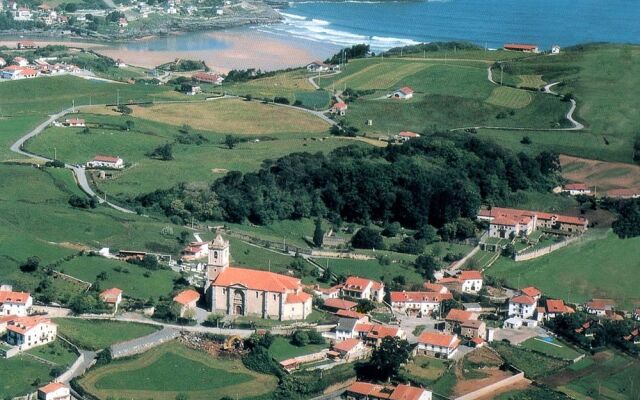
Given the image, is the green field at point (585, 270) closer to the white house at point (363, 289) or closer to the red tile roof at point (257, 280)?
the white house at point (363, 289)

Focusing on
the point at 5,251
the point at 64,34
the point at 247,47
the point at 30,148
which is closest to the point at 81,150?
the point at 30,148

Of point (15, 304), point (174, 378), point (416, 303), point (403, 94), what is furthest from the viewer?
point (403, 94)

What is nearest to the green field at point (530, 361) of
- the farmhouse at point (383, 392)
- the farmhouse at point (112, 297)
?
the farmhouse at point (383, 392)

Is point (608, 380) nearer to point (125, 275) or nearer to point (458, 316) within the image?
point (458, 316)

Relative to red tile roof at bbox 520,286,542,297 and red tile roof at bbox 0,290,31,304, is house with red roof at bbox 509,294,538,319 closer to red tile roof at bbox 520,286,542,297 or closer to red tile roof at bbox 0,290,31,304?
red tile roof at bbox 520,286,542,297

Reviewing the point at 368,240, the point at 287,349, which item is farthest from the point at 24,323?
the point at 368,240
